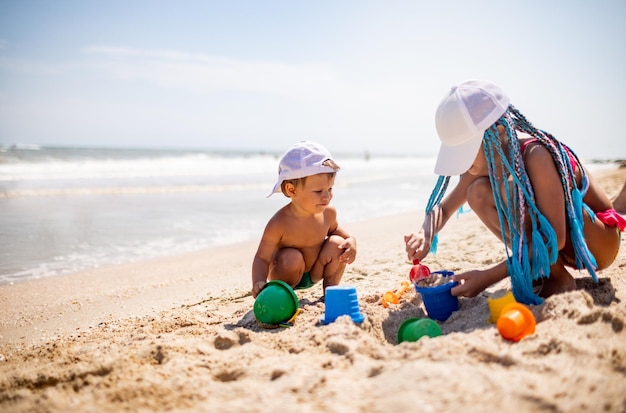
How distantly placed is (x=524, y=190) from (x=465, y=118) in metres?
0.47

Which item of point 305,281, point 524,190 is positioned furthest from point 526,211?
point 305,281

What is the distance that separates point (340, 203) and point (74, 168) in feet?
35.2

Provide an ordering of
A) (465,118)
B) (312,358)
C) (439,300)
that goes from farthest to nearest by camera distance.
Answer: (439,300)
(465,118)
(312,358)

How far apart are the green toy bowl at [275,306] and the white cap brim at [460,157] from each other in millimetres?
1051

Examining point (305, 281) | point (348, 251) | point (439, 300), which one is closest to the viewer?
point (439, 300)

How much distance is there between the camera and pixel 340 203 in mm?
9297

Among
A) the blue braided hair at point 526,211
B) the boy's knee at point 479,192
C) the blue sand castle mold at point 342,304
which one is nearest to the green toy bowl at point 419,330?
the blue sand castle mold at point 342,304

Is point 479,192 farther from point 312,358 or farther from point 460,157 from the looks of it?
point 312,358

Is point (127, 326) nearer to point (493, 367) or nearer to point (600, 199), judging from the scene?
point (493, 367)

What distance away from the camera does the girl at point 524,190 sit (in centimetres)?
224

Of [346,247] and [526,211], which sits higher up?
[526,211]

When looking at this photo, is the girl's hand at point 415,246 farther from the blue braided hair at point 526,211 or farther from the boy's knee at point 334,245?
the boy's knee at point 334,245

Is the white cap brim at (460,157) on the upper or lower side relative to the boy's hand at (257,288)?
upper

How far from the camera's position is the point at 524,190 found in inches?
89.2
